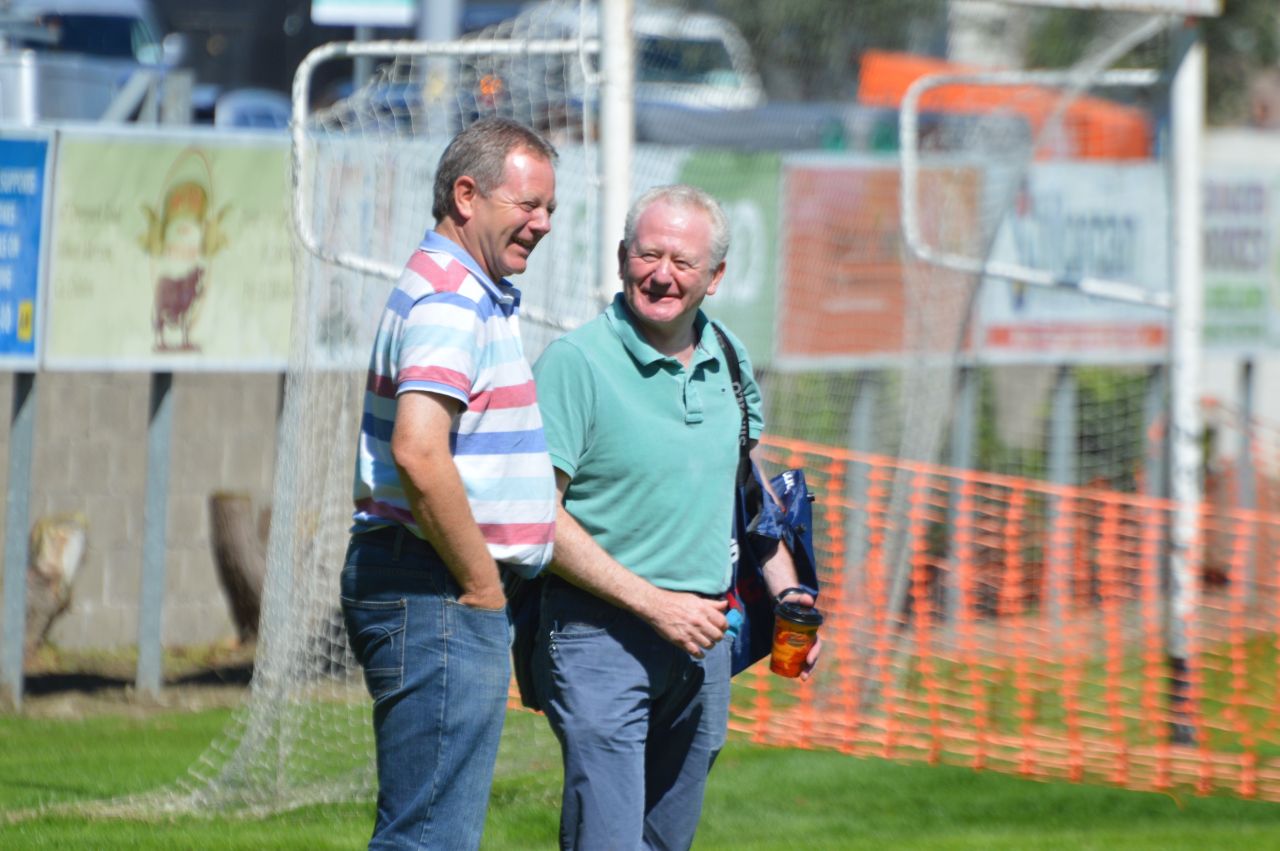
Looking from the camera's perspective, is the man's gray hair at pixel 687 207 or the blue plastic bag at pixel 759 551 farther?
the blue plastic bag at pixel 759 551

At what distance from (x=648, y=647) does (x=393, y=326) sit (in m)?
0.96

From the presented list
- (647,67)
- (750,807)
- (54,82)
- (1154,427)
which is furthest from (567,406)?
(1154,427)

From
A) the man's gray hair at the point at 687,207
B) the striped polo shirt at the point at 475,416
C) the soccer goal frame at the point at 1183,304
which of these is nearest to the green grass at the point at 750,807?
the soccer goal frame at the point at 1183,304

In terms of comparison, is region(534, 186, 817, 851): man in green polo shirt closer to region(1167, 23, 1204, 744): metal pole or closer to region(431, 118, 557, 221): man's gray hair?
region(431, 118, 557, 221): man's gray hair

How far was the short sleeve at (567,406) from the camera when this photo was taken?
13.2 feet

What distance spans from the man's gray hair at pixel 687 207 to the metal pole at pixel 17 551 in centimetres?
443

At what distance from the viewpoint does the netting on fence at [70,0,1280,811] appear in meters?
6.50

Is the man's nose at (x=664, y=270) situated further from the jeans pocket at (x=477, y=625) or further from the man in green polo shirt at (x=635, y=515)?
the jeans pocket at (x=477, y=625)

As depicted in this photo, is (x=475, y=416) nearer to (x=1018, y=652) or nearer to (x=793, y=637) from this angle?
(x=793, y=637)

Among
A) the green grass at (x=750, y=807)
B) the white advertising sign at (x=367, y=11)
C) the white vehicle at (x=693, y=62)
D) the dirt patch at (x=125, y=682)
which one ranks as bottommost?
the green grass at (x=750, y=807)

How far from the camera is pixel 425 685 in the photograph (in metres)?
3.74

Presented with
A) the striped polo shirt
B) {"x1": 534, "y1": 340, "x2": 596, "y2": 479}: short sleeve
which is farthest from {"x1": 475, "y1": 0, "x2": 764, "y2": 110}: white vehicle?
the striped polo shirt

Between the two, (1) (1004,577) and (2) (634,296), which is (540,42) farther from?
(1) (1004,577)

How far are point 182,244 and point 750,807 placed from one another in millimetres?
3486
